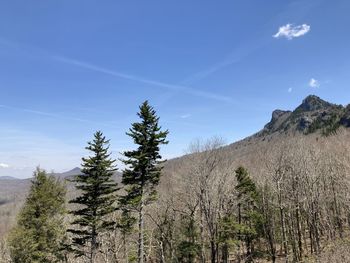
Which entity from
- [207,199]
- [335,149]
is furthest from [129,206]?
[335,149]

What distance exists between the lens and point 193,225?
39906mm

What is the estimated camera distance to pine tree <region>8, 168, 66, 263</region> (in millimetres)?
33938

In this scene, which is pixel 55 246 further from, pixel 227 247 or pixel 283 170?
pixel 283 170

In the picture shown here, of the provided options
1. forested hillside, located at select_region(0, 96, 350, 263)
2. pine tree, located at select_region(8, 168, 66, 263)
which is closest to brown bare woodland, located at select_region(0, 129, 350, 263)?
forested hillside, located at select_region(0, 96, 350, 263)

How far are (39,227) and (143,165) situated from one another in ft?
55.1

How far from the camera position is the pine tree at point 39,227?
33.9 meters

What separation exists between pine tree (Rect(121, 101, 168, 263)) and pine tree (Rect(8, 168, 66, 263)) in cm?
1163

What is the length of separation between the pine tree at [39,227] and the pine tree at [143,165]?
1163 cm

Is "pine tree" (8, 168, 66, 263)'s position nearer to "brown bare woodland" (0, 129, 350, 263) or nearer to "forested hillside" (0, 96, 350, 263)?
"forested hillside" (0, 96, 350, 263)

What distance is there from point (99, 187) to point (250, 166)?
50.6m

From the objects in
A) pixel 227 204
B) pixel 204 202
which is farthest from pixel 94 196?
pixel 227 204

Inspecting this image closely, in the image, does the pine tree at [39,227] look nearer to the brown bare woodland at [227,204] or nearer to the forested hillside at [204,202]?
the forested hillside at [204,202]

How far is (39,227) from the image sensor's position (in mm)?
36438

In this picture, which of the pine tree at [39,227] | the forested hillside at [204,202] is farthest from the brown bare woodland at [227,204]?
the pine tree at [39,227]
